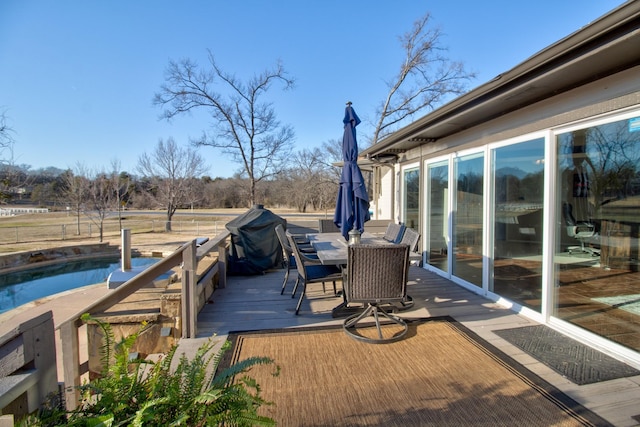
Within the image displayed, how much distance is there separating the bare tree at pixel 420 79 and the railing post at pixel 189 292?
1644cm

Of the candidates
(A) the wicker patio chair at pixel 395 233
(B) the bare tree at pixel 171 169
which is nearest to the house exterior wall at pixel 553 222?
(A) the wicker patio chair at pixel 395 233

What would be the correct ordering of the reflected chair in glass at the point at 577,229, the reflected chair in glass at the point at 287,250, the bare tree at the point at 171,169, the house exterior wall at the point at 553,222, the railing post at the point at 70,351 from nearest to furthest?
the railing post at the point at 70,351 < the house exterior wall at the point at 553,222 < the reflected chair in glass at the point at 577,229 < the reflected chair in glass at the point at 287,250 < the bare tree at the point at 171,169

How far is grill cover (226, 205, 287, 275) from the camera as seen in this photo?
5.70 metres

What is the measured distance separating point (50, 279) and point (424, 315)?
36.0ft

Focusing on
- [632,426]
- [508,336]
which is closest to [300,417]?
[632,426]

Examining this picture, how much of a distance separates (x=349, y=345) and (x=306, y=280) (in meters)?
1.01

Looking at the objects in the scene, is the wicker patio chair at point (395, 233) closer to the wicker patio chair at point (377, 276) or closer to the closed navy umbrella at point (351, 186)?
the closed navy umbrella at point (351, 186)

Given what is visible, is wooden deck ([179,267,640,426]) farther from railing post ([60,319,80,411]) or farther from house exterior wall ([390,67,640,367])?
railing post ([60,319,80,411])

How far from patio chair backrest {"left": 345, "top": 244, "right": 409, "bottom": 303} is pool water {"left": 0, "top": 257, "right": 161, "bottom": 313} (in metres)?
8.85

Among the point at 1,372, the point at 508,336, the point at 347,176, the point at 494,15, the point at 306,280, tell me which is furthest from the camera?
the point at 494,15

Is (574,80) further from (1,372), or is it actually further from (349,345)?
(1,372)

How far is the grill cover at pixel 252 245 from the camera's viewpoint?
224 inches

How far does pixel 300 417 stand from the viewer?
1982 mm

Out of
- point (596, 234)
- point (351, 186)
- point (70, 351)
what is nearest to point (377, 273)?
point (351, 186)
